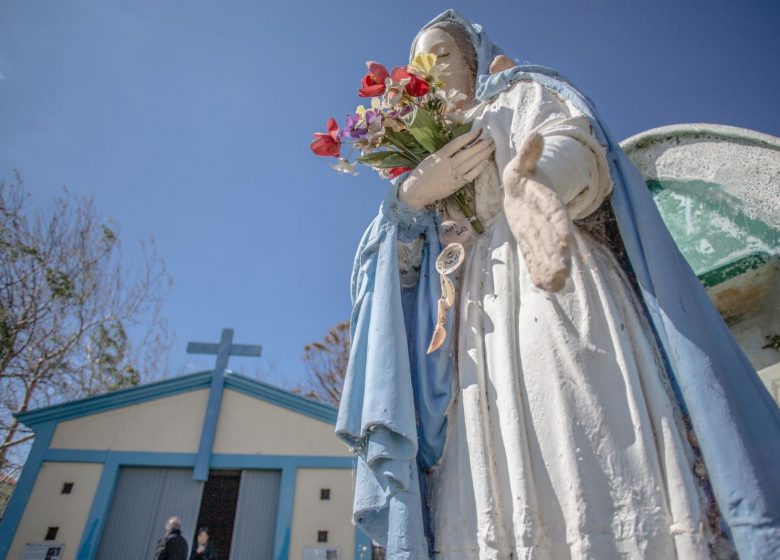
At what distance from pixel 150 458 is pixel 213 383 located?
1.69 metres

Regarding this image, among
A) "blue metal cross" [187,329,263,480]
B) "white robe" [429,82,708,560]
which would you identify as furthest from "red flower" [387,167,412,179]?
"blue metal cross" [187,329,263,480]

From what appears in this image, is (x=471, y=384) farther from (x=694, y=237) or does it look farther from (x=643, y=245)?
(x=694, y=237)

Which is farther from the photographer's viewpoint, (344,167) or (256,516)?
(256,516)

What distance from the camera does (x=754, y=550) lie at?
99 centimetres

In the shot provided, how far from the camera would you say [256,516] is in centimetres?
869

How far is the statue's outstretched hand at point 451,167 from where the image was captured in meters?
1.89

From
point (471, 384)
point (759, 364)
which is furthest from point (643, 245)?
point (759, 364)

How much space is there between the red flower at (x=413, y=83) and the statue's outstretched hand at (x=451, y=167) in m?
0.26

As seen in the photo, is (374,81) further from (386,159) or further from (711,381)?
(711,381)

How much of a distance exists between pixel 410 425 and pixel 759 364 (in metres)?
1.55

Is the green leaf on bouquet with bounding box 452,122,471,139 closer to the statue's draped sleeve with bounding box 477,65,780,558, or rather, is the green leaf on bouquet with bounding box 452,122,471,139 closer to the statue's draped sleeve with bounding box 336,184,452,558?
the statue's draped sleeve with bounding box 336,184,452,558

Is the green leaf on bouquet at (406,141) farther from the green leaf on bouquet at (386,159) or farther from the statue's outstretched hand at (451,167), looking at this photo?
the statue's outstretched hand at (451,167)

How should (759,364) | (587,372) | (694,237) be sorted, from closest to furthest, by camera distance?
(587,372)
(759,364)
(694,237)

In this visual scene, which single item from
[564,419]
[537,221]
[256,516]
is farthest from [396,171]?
[256,516]
